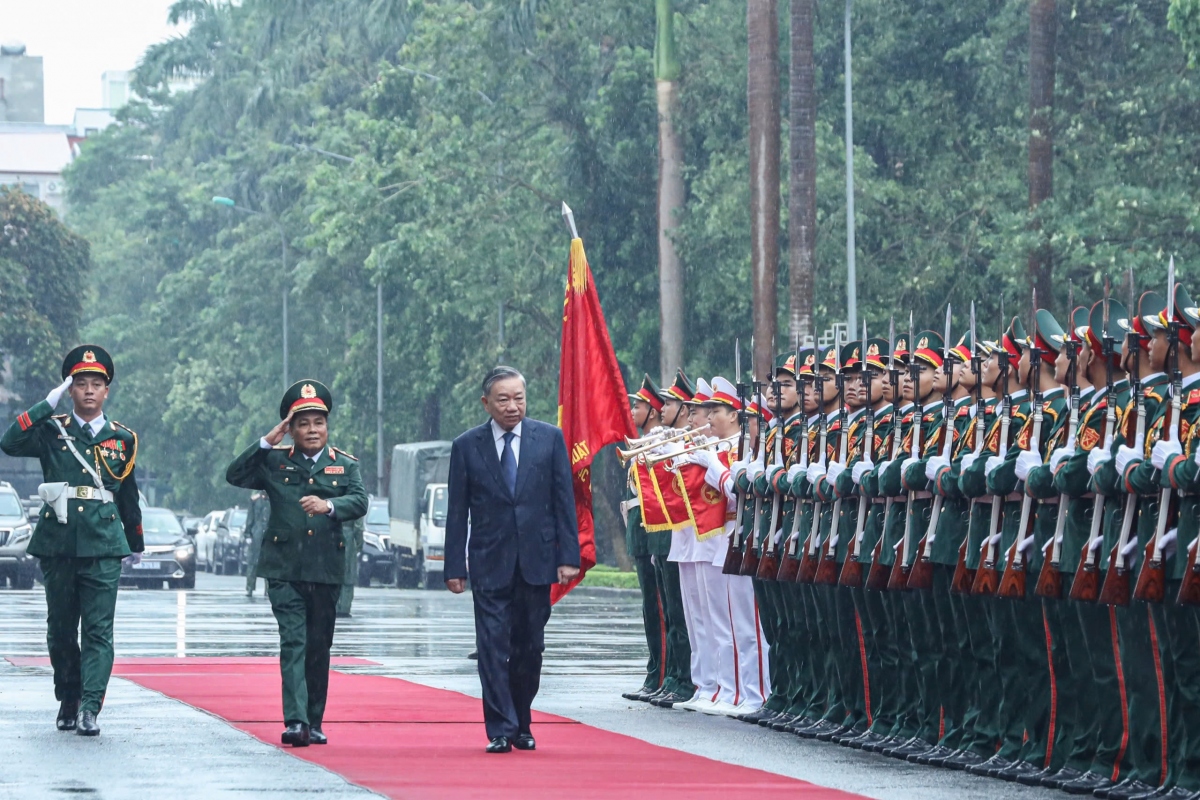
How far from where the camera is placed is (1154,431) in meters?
9.64

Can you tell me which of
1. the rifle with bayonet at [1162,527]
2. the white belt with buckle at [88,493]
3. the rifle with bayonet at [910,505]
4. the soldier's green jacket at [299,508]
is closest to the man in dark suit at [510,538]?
the soldier's green jacket at [299,508]

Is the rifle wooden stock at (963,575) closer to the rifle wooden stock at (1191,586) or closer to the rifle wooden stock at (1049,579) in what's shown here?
the rifle wooden stock at (1049,579)

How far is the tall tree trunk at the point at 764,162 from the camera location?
32812 mm

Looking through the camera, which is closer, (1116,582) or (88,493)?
(1116,582)

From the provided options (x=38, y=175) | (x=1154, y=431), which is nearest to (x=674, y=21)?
(x=1154, y=431)

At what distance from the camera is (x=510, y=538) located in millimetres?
11906

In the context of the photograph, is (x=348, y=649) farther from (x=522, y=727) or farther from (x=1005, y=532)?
(x=1005, y=532)

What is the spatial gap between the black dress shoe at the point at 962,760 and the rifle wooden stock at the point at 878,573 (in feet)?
3.19

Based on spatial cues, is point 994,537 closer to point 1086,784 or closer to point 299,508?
Answer: point 1086,784

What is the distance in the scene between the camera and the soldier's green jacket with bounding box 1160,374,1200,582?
30.0 feet

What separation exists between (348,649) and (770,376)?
8.33 m

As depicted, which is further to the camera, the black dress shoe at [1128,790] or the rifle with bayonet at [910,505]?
the rifle with bayonet at [910,505]

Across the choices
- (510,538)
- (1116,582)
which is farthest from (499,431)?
(1116,582)

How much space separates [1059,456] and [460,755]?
3.24 meters
